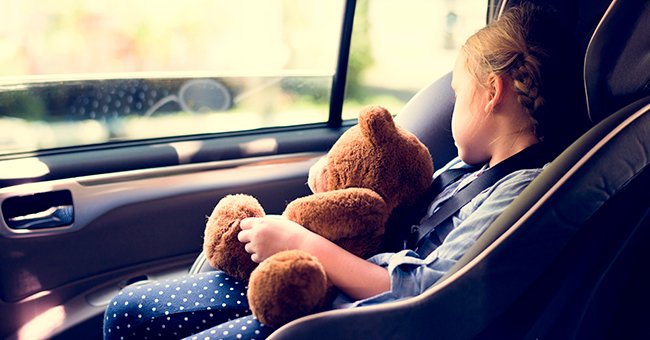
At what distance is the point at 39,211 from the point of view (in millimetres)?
2066

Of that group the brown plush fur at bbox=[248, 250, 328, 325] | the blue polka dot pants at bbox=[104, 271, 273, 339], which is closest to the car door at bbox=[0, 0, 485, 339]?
the blue polka dot pants at bbox=[104, 271, 273, 339]

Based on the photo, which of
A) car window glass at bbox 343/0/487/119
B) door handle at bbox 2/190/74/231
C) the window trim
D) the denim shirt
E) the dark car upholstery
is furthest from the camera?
car window glass at bbox 343/0/487/119

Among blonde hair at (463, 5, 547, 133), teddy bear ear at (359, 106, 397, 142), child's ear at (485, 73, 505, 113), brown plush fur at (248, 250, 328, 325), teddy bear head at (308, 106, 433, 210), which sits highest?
blonde hair at (463, 5, 547, 133)

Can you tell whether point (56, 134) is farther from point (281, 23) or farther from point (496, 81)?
point (496, 81)

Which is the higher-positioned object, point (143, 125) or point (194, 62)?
point (194, 62)

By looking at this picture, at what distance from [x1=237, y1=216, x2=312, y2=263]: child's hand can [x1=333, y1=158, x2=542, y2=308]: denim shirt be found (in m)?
0.16

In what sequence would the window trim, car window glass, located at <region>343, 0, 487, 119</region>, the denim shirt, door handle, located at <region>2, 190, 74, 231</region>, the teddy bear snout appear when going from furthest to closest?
car window glass, located at <region>343, 0, 487, 119</region> < the window trim < door handle, located at <region>2, 190, 74, 231</region> < the teddy bear snout < the denim shirt

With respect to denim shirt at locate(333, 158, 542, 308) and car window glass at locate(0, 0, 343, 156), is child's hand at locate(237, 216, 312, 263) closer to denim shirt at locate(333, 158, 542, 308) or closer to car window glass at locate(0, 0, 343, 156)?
denim shirt at locate(333, 158, 542, 308)

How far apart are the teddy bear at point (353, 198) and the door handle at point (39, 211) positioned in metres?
0.76

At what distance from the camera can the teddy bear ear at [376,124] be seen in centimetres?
148

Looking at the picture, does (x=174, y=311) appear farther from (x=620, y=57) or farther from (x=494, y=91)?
(x=620, y=57)

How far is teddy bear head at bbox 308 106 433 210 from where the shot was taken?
4.89ft

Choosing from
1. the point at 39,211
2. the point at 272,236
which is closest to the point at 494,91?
the point at 272,236

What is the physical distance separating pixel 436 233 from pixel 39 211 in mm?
1282
